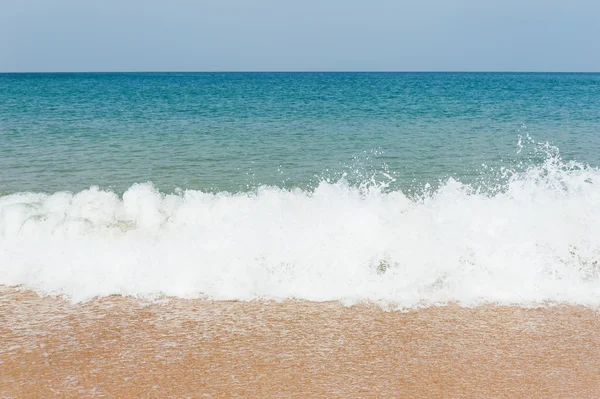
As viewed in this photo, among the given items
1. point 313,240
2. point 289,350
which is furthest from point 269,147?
point 289,350

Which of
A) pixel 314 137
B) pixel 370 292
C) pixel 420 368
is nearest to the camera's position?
pixel 420 368

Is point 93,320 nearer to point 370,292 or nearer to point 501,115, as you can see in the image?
point 370,292

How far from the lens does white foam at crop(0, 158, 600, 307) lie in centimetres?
553

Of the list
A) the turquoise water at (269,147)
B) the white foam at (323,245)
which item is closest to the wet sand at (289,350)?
the white foam at (323,245)

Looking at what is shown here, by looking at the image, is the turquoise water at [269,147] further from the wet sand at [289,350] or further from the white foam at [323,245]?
the wet sand at [289,350]

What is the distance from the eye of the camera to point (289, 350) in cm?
430

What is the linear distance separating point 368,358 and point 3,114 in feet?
79.1

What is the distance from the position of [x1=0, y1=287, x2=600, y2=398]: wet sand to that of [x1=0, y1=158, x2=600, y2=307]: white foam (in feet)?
1.15

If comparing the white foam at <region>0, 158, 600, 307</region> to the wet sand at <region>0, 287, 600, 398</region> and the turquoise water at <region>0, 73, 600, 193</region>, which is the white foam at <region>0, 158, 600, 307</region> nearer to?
the wet sand at <region>0, 287, 600, 398</region>

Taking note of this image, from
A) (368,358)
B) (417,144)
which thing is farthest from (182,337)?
(417,144)

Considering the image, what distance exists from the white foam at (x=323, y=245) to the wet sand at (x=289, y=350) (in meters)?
0.35

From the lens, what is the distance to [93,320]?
16.0 ft

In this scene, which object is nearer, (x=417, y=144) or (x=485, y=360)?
(x=485, y=360)

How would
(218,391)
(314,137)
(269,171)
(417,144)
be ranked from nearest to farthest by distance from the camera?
1. (218,391)
2. (269,171)
3. (417,144)
4. (314,137)
